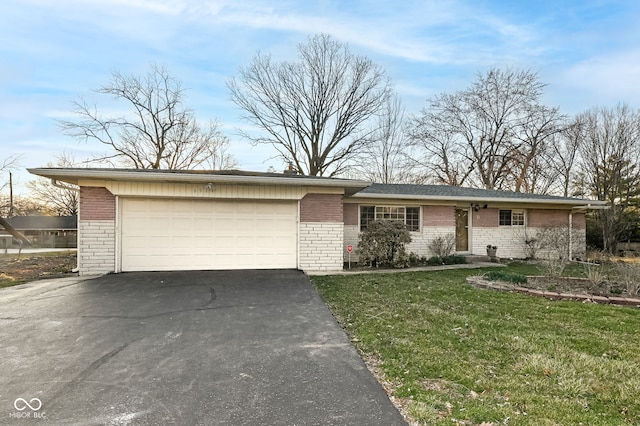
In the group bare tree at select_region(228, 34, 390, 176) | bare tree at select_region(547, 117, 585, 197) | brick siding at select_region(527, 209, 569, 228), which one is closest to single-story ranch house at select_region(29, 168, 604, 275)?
brick siding at select_region(527, 209, 569, 228)

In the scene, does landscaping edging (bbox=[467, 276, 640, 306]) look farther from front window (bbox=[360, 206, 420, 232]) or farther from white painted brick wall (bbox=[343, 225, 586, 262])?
front window (bbox=[360, 206, 420, 232])

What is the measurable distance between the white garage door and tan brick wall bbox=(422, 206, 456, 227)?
5777 mm

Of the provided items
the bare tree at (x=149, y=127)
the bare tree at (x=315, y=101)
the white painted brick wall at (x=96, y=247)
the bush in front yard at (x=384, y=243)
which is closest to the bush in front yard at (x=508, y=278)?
the bush in front yard at (x=384, y=243)

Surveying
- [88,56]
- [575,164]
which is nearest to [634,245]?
[575,164]

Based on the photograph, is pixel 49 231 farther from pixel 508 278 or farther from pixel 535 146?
pixel 535 146

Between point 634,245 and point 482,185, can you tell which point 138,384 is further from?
point 482,185

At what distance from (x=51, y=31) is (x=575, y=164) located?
1140 inches

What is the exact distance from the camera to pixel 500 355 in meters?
3.73

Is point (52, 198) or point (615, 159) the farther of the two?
point (52, 198)

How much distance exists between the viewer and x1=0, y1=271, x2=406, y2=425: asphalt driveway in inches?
104

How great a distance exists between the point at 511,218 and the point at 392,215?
5.57m

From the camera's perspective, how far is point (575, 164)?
2297cm

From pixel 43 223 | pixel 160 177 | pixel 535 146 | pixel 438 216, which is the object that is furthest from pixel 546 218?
Result: pixel 43 223

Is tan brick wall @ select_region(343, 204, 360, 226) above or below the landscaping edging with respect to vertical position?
above
